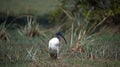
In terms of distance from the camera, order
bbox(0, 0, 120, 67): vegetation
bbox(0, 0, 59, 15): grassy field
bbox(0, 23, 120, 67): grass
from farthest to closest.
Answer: bbox(0, 0, 59, 15): grassy field, bbox(0, 0, 120, 67): vegetation, bbox(0, 23, 120, 67): grass

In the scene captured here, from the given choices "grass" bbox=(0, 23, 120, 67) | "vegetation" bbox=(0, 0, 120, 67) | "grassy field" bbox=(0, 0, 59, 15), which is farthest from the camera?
"grassy field" bbox=(0, 0, 59, 15)

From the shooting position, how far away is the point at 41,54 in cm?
1130

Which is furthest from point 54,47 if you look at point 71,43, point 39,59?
point 71,43

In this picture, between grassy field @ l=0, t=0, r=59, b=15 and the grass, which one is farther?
grassy field @ l=0, t=0, r=59, b=15

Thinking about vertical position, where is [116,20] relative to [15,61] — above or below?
above

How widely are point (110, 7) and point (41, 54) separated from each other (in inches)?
183

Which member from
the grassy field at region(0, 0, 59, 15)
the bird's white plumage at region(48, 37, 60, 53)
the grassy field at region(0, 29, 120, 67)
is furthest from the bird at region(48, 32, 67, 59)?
the grassy field at region(0, 0, 59, 15)

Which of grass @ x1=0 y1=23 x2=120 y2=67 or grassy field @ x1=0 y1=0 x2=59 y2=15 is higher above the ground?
grassy field @ x1=0 y1=0 x2=59 y2=15

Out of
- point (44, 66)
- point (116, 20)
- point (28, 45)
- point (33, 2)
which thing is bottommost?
point (44, 66)

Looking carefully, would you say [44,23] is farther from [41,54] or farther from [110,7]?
[41,54]

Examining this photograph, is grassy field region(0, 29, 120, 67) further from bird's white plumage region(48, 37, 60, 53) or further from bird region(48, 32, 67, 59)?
bird's white plumage region(48, 37, 60, 53)

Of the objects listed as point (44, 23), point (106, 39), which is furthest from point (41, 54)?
point (44, 23)

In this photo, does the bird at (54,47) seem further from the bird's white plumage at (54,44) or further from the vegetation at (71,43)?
the vegetation at (71,43)

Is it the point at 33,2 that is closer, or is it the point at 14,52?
the point at 14,52
